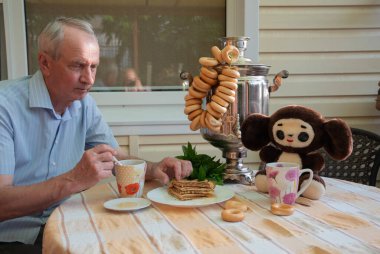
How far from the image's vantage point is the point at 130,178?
1093 millimetres

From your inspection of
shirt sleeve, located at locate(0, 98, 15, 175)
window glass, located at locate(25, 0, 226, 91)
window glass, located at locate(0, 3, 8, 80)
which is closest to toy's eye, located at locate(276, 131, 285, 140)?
shirt sleeve, located at locate(0, 98, 15, 175)

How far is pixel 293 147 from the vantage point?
3.70 feet

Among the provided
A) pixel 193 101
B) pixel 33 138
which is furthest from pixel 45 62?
pixel 193 101

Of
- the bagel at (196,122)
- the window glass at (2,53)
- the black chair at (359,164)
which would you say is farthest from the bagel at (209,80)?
the window glass at (2,53)

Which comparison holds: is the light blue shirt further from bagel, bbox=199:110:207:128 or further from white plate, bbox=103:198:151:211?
bagel, bbox=199:110:207:128

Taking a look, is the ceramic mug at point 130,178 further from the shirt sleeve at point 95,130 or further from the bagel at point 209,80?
the shirt sleeve at point 95,130

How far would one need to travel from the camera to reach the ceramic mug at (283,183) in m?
1.03

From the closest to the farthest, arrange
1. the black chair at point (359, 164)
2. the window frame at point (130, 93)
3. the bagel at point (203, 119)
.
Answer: the bagel at point (203, 119)
the black chair at point (359, 164)
the window frame at point (130, 93)

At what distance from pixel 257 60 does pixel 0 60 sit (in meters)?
1.34

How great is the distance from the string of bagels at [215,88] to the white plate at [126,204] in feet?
1.14

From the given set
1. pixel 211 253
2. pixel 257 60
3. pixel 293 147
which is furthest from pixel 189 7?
pixel 211 253

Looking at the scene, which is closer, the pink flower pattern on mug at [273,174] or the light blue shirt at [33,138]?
the pink flower pattern on mug at [273,174]

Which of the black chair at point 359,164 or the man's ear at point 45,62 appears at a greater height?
the man's ear at point 45,62

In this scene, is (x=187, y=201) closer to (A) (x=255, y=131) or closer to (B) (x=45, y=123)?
(A) (x=255, y=131)
